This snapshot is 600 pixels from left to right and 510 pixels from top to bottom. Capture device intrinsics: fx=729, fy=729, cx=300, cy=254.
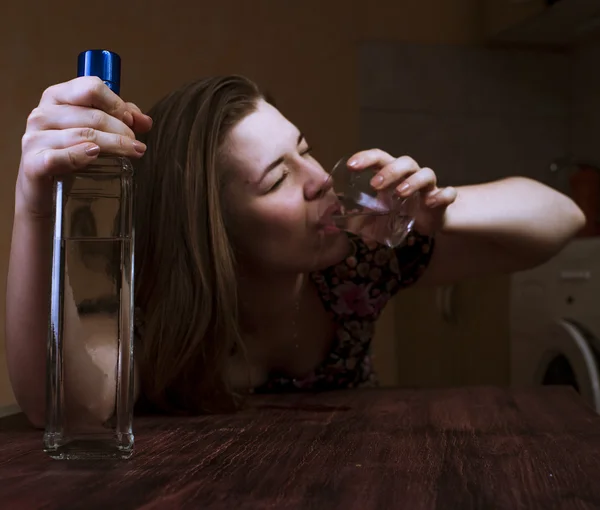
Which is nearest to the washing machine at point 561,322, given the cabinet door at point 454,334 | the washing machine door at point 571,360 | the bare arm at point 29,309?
the washing machine door at point 571,360

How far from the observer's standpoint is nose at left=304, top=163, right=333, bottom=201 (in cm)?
91

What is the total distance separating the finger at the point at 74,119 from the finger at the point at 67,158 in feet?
0.10

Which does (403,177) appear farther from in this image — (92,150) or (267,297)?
(92,150)

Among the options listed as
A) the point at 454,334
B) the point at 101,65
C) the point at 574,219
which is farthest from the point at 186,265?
the point at 454,334

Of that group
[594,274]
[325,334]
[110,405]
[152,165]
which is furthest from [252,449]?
[594,274]

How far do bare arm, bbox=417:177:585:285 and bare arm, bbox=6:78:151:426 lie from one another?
0.54 meters

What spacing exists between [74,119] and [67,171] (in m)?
0.05

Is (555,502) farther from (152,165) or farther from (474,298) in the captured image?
(474,298)

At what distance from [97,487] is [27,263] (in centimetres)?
29

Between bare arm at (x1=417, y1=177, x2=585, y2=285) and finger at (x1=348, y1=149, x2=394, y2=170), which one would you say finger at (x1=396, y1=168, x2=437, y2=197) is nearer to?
finger at (x1=348, y1=149, x2=394, y2=170)

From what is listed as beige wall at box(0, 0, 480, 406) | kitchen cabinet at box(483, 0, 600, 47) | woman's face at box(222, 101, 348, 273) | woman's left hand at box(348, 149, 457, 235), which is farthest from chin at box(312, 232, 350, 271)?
kitchen cabinet at box(483, 0, 600, 47)

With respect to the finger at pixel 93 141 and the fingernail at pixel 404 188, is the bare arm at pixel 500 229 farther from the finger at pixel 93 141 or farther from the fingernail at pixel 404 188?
the finger at pixel 93 141

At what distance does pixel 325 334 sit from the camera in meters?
1.16

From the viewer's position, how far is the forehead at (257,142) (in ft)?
3.00
